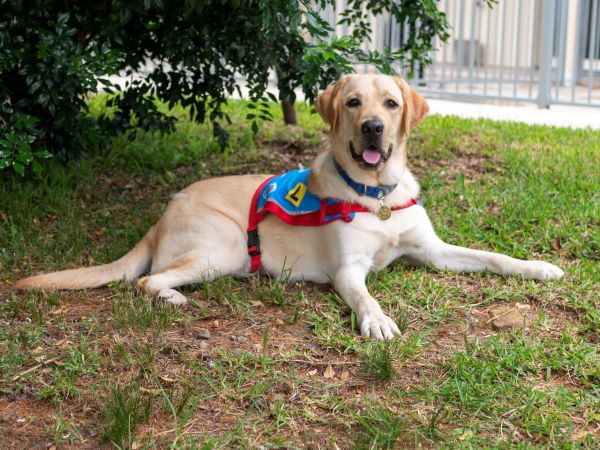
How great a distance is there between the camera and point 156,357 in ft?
11.0

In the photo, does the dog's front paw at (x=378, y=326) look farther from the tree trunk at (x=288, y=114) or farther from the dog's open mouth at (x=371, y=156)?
the tree trunk at (x=288, y=114)

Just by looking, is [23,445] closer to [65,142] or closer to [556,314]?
[556,314]

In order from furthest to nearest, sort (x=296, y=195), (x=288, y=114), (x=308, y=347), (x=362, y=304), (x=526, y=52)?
(x=526, y=52) < (x=288, y=114) < (x=296, y=195) < (x=362, y=304) < (x=308, y=347)

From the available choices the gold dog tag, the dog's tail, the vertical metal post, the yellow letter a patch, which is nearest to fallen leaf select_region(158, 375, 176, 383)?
the dog's tail

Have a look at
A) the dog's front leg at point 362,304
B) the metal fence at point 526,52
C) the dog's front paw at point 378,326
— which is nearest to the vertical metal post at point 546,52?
the metal fence at point 526,52

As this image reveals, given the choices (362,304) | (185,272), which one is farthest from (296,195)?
(362,304)

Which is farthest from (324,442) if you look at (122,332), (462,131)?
(462,131)

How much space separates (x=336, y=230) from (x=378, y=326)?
2.71 ft

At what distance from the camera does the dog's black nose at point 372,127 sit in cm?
406

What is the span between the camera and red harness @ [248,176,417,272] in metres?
4.23

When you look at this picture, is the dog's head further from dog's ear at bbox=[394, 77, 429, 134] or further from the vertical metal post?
the vertical metal post

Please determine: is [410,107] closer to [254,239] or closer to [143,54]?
[254,239]

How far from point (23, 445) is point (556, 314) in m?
2.53

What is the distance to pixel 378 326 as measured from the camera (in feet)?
11.6
